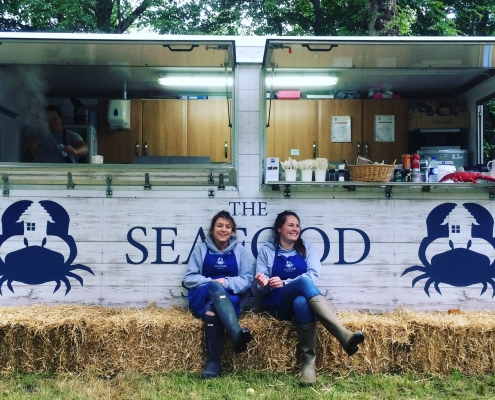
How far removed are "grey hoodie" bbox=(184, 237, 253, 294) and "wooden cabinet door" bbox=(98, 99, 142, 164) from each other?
11.4 feet

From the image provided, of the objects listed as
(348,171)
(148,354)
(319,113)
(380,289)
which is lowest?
(148,354)

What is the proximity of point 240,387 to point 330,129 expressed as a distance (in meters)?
4.43

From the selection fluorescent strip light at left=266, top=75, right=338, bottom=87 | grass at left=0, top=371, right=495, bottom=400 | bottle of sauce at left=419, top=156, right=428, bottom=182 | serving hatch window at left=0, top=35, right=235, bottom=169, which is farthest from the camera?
fluorescent strip light at left=266, top=75, right=338, bottom=87

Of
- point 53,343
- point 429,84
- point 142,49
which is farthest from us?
point 429,84

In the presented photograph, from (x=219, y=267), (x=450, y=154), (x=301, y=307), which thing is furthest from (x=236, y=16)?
(x=301, y=307)

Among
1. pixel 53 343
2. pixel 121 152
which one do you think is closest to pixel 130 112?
pixel 121 152

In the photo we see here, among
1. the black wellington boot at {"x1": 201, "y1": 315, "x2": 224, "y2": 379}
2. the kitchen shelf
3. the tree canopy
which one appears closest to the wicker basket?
the kitchen shelf

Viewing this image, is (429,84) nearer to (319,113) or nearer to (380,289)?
(319,113)

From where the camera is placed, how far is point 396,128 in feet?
23.8

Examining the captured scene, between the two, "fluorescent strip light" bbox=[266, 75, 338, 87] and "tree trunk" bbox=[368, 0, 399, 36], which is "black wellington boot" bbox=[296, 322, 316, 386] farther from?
"tree trunk" bbox=[368, 0, 399, 36]

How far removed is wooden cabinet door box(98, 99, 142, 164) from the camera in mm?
7293

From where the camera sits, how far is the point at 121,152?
7320 mm

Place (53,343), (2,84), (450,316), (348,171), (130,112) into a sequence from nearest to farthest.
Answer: (53,343) → (450,316) → (348,171) → (2,84) → (130,112)

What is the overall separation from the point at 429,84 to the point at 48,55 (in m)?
4.55
